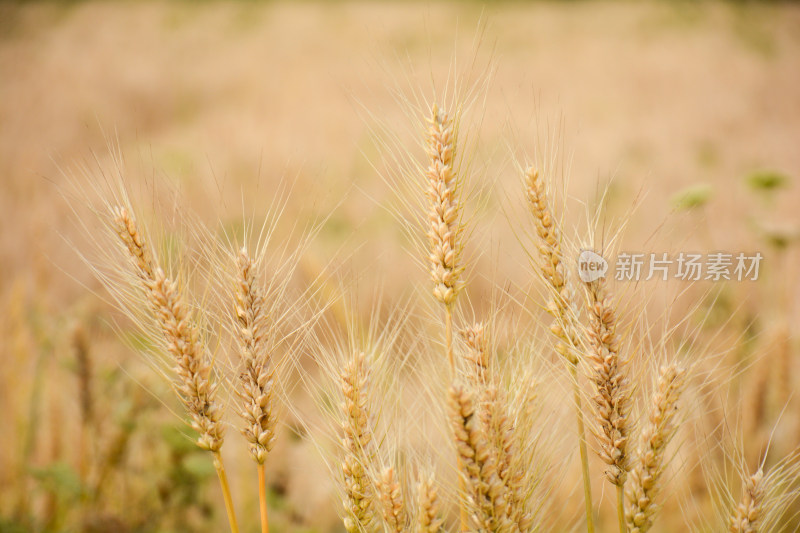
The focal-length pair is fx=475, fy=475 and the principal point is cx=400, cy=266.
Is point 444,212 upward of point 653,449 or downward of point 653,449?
upward

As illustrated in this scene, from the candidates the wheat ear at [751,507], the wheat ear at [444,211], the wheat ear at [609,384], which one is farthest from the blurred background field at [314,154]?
the wheat ear at [751,507]

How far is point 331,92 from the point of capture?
8.00 metres

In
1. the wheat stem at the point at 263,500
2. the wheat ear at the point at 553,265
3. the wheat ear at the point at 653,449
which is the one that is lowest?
the wheat stem at the point at 263,500

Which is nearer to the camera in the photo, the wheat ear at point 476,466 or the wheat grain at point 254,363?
the wheat ear at point 476,466

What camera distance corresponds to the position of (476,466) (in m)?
0.73

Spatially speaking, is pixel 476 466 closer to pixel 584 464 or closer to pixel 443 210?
pixel 584 464

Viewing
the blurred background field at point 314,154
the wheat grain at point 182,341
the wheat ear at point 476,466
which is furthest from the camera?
the blurred background field at point 314,154

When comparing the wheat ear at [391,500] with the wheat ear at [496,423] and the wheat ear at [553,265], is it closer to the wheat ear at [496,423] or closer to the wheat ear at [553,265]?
the wheat ear at [496,423]

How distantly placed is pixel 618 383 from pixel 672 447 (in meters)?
1.57

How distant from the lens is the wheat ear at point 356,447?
833mm

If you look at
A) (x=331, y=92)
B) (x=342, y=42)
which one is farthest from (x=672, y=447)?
(x=342, y=42)

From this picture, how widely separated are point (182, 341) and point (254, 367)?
126 mm

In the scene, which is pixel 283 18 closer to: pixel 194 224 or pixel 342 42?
pixel 342 42
